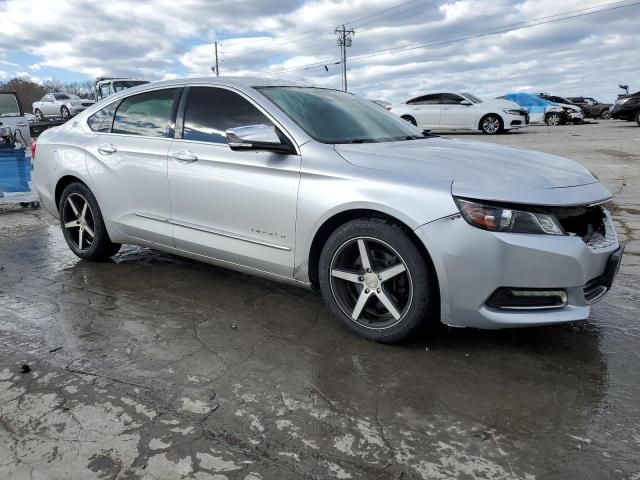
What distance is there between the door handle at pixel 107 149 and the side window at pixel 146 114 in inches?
6.0

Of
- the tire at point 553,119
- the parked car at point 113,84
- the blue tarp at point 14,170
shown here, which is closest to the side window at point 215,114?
the blue tarp at point 14,170

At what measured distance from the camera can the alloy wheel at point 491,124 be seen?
62.2 feet

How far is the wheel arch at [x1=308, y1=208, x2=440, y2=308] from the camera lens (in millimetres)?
3031

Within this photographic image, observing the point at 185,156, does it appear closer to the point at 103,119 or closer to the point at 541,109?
the point at 103,119

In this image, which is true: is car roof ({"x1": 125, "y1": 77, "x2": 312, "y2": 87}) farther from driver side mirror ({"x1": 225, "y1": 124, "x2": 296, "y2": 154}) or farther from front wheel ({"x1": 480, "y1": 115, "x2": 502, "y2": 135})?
front wheel ({"x1": 480, "y1": 115, "x2": 502, "y2": 135})

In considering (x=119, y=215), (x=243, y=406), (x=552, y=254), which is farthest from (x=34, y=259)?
(x=552, y=254)

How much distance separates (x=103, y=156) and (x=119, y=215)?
51 centimetres

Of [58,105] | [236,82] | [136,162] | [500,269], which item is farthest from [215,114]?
[58,105]

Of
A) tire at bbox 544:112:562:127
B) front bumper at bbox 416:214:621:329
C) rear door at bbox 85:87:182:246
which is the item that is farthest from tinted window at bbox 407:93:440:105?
front bumper at bbox 416:214:621:329

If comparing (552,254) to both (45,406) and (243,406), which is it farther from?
(45,406)

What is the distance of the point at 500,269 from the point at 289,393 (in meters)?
1.23

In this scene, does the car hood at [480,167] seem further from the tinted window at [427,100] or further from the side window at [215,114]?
the tinted window at [427,100]

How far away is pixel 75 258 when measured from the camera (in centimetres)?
531

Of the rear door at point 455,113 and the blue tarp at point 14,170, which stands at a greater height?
the rear door at point 455,113
